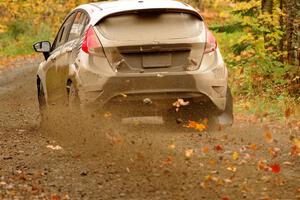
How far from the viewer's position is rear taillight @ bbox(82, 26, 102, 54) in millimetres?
8039

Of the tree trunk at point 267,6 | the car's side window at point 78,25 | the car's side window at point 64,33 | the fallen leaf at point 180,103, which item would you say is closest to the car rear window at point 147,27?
the car's side window at point 78,25

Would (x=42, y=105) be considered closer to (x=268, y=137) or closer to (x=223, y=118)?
(x=223, y=118)

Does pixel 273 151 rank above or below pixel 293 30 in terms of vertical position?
above

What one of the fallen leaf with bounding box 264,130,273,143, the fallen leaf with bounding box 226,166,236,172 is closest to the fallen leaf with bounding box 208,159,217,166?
the fallen leaf with bounding box 226,166,236,172

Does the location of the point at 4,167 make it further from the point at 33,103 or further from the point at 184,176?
the point at 33,103

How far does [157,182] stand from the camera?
6.12 metres

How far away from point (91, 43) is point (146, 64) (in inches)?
30.3

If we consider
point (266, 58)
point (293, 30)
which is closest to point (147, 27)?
point (266, 58)

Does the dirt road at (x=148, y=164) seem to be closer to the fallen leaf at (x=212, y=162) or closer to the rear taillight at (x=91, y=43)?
the fallen leaf at (x=212, y=162)

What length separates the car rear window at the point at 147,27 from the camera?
26.4 feet

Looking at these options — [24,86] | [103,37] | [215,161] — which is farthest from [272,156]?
[24,86]

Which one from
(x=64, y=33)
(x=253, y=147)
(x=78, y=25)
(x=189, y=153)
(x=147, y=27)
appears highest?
(x=147, y=27)

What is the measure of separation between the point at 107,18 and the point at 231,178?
3.10 m

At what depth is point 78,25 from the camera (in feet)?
29.8
